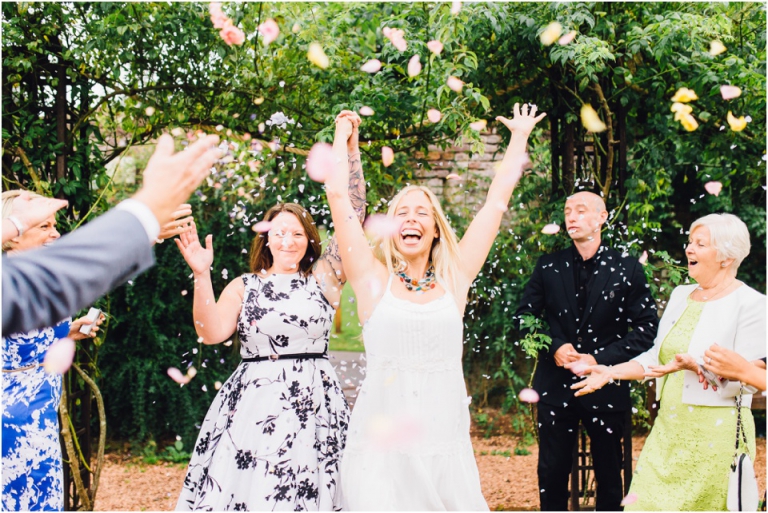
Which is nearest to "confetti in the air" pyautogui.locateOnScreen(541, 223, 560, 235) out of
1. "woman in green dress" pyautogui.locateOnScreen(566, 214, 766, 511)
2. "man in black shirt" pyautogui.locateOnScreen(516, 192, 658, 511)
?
"man in black shirt" pyautogui.locateOnScreen(516, 192, 658, 511)

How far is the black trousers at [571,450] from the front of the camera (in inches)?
131

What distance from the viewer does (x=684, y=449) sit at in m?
2.82

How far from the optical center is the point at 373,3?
12.0ft

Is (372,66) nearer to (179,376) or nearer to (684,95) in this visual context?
(684,95)

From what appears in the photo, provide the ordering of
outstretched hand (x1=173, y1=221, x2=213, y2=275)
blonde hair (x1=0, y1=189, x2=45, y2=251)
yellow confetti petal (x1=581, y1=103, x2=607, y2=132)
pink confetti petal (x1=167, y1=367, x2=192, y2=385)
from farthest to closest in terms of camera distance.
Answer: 1. pink confetti petal (x1=167, y1=367, x2=192, y2=385)
2. yellow confetti petal (x1=581, y1=103, x2=607, y2=132)
3. outstretched hand (x1=173, y1=221, x2=213, y2=275)
4. blonde hair (x1=0, y1=189, x2=45, y2=251)

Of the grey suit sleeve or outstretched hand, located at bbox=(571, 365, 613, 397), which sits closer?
the grey suit sleeve

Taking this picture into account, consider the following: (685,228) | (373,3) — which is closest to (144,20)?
(373,3)

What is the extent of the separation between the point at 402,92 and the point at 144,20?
137 centimetres

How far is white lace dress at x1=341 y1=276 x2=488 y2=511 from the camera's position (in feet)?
7.11

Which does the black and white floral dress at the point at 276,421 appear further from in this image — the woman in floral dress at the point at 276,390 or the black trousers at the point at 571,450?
the black trousers at the point at 571,450

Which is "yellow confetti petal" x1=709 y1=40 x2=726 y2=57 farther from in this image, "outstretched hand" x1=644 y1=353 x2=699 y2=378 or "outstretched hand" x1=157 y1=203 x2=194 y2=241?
"outstretched hand" x1=157 y1=203 x2=194 y2=241

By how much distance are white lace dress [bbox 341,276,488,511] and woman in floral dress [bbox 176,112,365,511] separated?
0.36 meters

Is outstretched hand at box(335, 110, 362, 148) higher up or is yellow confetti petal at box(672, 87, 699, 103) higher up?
yellow confetti petal at box(672, 87, 699, 103)

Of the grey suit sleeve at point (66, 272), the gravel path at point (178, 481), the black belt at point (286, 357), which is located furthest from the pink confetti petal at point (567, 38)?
the gravel path at point (178, 481)
